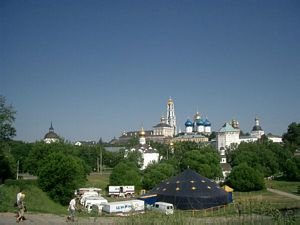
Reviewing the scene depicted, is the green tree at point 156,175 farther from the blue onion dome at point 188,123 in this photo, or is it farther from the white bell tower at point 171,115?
the white bell tower at point 171,115

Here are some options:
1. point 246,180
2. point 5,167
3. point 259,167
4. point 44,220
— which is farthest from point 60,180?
point 259,167

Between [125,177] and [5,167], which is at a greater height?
[5,167]

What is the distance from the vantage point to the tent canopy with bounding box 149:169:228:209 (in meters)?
27.5

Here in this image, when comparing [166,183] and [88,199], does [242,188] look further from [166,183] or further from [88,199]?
[88,199]

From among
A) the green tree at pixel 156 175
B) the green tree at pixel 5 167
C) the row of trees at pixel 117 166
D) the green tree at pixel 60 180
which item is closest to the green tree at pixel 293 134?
the row of trees at pixel 117 166

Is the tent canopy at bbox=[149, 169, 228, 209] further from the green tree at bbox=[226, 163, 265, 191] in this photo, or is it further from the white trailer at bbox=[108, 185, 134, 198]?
the green tree at bbox=[226, 163, 265, 191]

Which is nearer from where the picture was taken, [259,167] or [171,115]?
[259,167]

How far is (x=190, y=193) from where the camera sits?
28281mm

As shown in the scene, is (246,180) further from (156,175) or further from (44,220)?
(44,220)

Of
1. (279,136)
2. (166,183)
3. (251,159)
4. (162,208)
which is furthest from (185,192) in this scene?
(279,136)

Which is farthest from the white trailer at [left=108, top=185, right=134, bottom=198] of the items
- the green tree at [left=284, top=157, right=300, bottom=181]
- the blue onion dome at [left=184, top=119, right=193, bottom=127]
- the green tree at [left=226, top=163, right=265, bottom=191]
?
the blue onion dome at [left=184, top=119, right=193, bottom=127]

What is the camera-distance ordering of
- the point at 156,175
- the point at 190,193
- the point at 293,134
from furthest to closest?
the point at 293,134, the point at 156,175, the point at 190,193

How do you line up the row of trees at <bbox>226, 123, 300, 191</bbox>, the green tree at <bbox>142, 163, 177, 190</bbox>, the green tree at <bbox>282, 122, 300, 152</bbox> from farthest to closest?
the green tree at <bbox>282, 122, 300, 152</bbox> < the row of trees at <bbox>226, 123, 300, 191</bbox> < the green tree at <bbox>142, 163, 177, 190</bbox>

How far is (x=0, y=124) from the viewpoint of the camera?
30.8 metres
